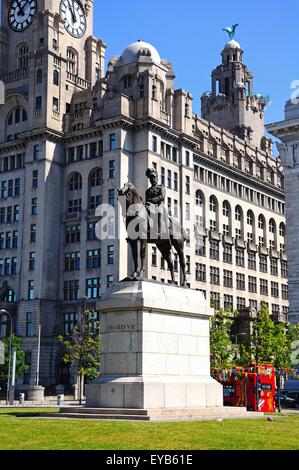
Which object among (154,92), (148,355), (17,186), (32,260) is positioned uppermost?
(154,92)

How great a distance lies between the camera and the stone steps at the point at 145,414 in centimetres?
2643

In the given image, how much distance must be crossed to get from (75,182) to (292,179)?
160 feet

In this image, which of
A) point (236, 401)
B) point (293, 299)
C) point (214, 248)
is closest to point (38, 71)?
point (214, 248)

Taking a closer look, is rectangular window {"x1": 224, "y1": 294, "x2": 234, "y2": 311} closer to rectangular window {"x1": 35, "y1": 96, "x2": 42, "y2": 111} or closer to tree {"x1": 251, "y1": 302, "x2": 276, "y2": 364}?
tree {"x1": 251, "y1": 302, "x2": 276, "y2": 364}

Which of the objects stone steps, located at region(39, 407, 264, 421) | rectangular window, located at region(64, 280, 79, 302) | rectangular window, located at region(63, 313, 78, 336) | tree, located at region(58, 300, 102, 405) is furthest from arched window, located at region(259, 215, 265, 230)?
stone steps, located at region(39, 407, 264, 421)

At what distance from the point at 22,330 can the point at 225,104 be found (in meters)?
65.0

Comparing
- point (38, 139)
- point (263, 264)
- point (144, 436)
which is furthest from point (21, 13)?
point (144, 436)

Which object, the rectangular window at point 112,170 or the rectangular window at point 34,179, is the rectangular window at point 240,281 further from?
the rectangular window at point 34,179

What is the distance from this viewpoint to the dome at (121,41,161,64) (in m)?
107

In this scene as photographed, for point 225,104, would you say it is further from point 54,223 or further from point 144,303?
point 144,303

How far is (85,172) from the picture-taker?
338 feet

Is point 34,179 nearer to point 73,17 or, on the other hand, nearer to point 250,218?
point 73,17

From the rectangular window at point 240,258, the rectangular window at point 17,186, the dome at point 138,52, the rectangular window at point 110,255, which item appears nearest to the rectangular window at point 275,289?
the rectangular window at point 240,258
